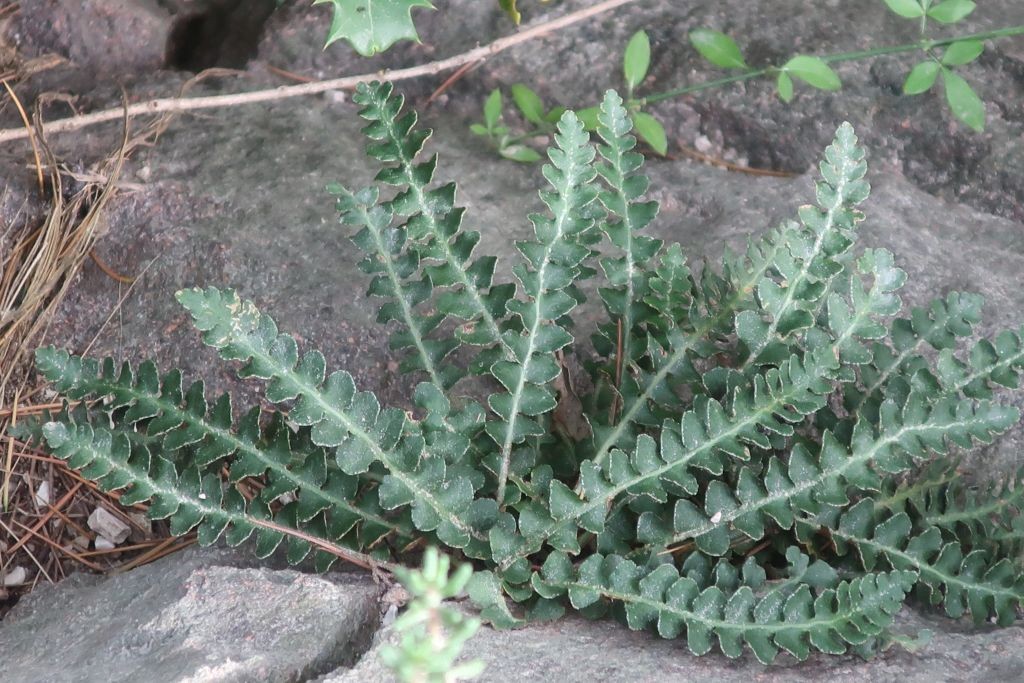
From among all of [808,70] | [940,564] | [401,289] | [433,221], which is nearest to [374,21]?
[433,221]

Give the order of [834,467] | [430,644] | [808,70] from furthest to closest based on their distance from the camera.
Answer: [808,70]
[834,467]
[430,644]

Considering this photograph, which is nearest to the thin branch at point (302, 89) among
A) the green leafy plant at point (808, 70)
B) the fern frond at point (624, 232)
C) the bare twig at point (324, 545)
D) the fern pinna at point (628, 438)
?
the green leafy plant at point (808, 70)

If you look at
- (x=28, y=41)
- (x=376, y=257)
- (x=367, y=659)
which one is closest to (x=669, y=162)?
(x=376, y=257)

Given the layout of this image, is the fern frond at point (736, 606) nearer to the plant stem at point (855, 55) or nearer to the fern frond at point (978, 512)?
the fern frond at point (978, 512)

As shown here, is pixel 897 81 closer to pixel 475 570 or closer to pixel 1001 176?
pixel 1001 176

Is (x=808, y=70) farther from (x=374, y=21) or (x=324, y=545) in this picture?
(x=324, y=545)

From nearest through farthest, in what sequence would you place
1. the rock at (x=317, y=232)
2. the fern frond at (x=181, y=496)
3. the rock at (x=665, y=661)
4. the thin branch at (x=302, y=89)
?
the rock at (x=665, y=661)
the fern frond at (x=181, y=496)
the rock at (x=317, y=232)
the thin branch at (x=302, y=89)
